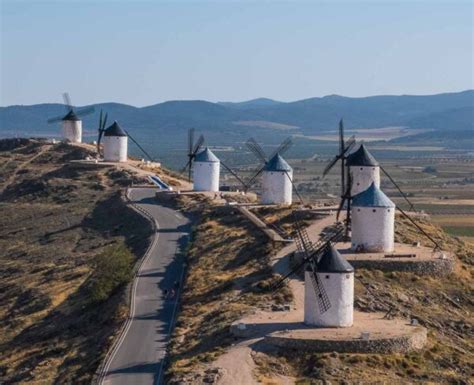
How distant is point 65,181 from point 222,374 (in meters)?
47.6

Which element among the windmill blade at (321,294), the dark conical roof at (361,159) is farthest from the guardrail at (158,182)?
the windmill blade at (321,294)

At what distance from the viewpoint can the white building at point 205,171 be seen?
70625mm

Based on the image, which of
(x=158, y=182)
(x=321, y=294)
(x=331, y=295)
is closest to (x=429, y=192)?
(x=158, y=182)

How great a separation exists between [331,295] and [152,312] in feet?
28.8

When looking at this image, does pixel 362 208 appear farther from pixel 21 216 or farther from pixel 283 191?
pixel 21 216

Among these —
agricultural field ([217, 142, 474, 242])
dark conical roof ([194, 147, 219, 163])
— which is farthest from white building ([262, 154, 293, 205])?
agricultural field ([217, 142, 474, 242])

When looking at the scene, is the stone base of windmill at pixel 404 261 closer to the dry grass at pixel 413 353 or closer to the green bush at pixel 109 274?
the dry grass at pixel 413 353

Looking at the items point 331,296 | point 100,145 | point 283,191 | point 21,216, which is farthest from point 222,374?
point 100,145

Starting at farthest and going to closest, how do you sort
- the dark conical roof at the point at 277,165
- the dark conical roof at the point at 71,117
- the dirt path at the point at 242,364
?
the dark conical roof at the point at 71,117, the dark conical roof at the point at 277,165, the dirt path at the point at 242,364

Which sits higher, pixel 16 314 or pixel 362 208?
pixel 362 208

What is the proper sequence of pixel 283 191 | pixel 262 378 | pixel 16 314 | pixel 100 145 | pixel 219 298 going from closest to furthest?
pixel 262 378
pixel 219 298
pixel 16 314
pixel 283 191
pixel 100 145

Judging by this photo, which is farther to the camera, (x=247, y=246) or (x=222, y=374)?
(x=247, y=246)

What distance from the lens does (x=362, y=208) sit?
47594 millimetres

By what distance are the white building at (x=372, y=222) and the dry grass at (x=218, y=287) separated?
12.8 feet
